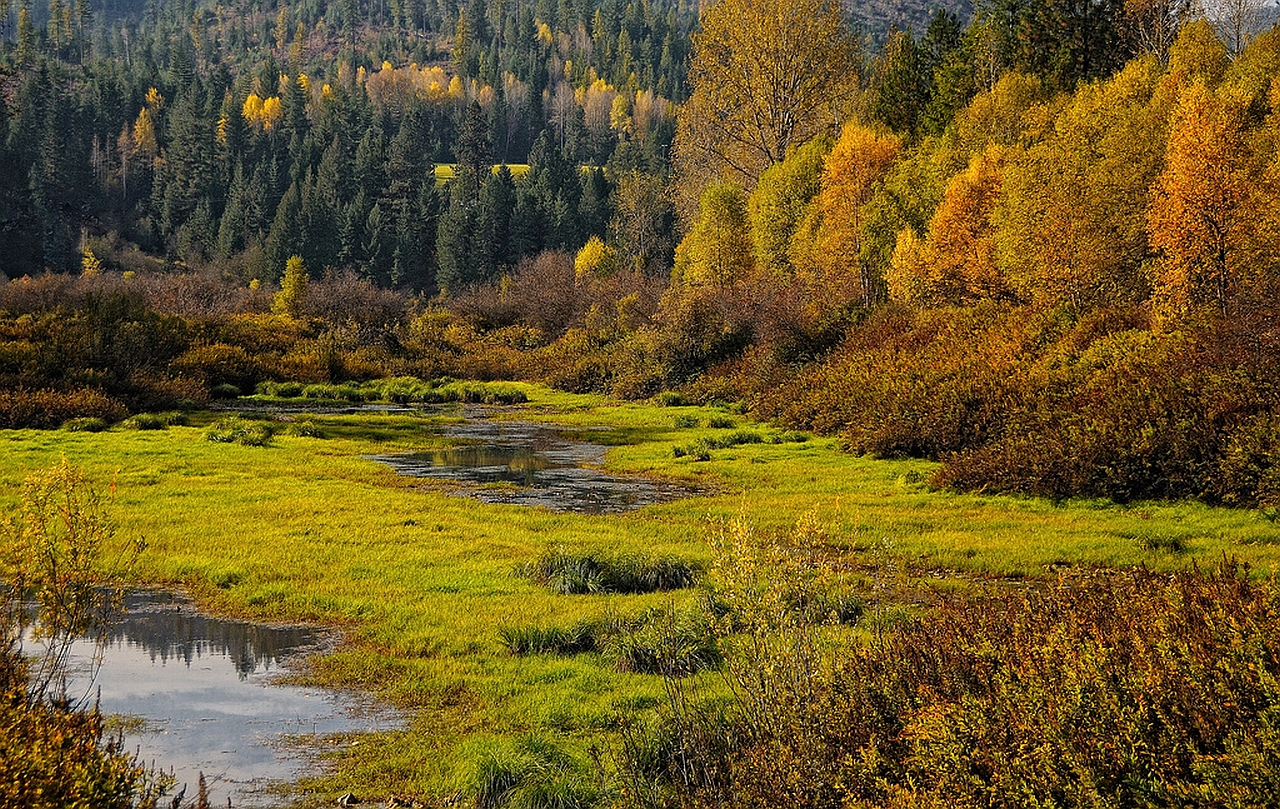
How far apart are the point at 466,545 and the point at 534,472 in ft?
32.3

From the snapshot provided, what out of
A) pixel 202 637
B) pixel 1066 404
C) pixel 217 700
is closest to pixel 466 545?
pixel 202 637

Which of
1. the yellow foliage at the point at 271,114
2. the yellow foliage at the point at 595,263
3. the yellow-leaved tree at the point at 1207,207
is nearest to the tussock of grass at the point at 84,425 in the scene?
the yellow-leaved tree at the point at 1207,207

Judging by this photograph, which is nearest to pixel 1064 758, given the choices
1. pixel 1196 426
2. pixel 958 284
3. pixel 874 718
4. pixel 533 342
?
pixel 874 718

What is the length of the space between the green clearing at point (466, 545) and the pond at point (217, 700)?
43 centimetres

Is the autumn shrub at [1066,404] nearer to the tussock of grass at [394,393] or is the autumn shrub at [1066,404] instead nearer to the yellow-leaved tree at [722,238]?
the tussock of grass at [394,393]

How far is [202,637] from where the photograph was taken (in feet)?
39.6

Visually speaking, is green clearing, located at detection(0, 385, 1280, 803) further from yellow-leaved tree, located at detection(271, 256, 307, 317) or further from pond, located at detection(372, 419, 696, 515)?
yellow-leaved tree, located at detection(271, 256, 307, 317)

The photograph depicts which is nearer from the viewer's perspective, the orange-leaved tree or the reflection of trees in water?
the reflection of trees in water

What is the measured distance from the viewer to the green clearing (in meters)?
9.49

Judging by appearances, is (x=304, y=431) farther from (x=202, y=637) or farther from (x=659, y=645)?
(x=659, y=645)

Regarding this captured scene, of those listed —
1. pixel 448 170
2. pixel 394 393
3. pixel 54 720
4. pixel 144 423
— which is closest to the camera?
pixel 54 720

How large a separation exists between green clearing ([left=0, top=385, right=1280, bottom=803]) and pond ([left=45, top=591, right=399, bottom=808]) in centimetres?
43

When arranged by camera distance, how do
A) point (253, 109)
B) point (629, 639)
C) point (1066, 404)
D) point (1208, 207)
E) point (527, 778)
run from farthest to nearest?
point (253, 109) → point (1208, 207) → point (1066, 404) → point (629, 639) → point (527, 778)

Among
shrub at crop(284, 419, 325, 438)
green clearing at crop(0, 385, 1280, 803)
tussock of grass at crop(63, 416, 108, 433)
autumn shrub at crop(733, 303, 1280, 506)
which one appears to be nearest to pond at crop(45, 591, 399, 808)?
green clearing at crop(0, 385, 1280, 803)
